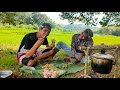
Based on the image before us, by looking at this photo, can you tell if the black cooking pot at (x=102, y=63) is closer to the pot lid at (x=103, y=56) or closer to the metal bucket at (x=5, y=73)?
the pot lid at (x=103, y=56)

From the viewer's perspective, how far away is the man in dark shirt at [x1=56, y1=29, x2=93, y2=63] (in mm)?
7316

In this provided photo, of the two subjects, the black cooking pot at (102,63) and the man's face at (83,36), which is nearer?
the black cooking pot at (102,63)

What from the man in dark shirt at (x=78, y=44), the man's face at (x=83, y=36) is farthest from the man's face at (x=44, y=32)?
the man's face at (x=83, y=36)

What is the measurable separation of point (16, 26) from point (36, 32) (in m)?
0.38

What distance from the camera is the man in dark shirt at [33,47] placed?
7250 millimetres

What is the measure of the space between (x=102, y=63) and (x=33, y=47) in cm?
128

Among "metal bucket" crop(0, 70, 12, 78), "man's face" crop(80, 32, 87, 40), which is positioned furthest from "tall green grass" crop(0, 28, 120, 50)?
"metal bucket" crop(0, 70, 12, 78)

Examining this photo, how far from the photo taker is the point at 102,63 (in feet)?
23.7

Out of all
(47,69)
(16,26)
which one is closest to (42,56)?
(47,69)

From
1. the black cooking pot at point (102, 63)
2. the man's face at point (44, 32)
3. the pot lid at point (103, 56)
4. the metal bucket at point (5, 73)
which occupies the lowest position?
the metal bucket at point (5, 73)

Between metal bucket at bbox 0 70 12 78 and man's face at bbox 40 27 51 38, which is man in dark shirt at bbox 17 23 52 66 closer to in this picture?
man's face at bbox 40 27 51 38

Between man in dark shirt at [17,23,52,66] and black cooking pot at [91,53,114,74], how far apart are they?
839 mm

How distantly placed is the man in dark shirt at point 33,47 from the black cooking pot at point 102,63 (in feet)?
2.75
